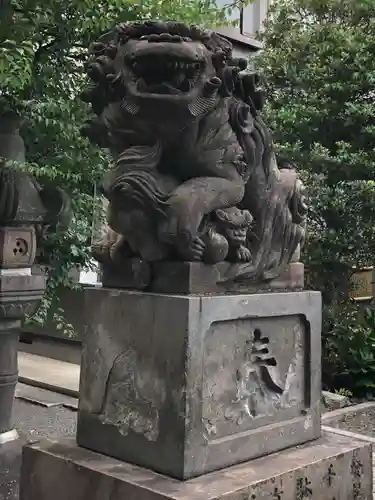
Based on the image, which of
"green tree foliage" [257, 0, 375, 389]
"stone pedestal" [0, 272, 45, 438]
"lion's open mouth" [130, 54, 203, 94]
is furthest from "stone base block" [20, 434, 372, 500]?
"green tree foliage" [257, 0, 375, 389]

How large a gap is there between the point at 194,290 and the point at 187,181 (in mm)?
492

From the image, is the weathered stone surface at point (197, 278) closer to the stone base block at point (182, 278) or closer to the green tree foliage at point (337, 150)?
the stone base block at point (182, 278)

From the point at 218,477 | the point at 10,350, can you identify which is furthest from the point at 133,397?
the point at 10,350

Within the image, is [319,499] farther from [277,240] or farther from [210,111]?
[210,111]

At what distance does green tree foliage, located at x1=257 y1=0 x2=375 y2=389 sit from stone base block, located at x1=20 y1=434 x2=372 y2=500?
4704mm

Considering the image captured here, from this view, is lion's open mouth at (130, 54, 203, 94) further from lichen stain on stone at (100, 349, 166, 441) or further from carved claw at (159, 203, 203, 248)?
lichen stain on stone at (100, 349, 166, 441)

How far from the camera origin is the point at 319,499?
2.95 meters

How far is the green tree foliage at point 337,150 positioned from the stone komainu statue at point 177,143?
4.73m

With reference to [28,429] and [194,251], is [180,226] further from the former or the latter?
[28,429]

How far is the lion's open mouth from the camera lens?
2709 millimetres

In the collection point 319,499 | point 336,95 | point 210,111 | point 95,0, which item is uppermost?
point 336,95

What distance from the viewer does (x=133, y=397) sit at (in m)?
2.85

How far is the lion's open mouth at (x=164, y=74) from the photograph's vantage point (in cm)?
271

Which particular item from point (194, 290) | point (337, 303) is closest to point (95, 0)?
point (194, 290)
